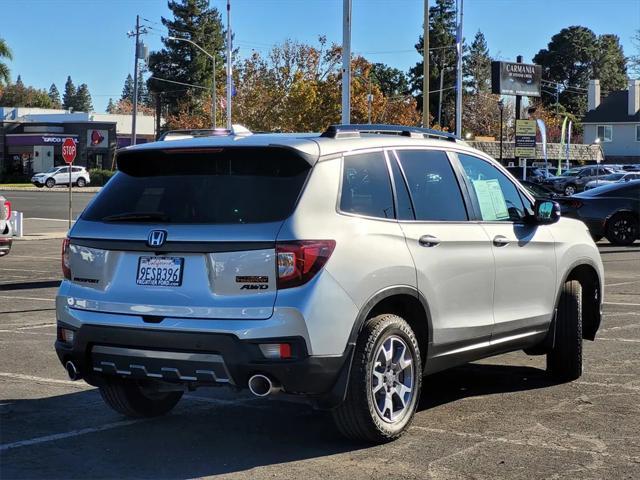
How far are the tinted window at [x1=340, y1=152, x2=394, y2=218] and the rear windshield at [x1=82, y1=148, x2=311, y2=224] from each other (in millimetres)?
332

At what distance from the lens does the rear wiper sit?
17.5 feet

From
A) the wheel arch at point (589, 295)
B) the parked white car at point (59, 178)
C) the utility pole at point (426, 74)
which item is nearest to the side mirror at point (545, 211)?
the wheel arch at point (589, 295)

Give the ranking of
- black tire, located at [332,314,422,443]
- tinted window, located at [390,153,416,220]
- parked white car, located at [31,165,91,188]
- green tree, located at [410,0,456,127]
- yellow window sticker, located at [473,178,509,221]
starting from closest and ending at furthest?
1. black tire, located at [332,314,422,443]
2. tinted window, located at [390,153,416,220]
3. yellow window sticker, located at [473,178,509,221]
4. parked white car, located at [31,165,91,188]
5. green tree, located at [410,0,456,127]

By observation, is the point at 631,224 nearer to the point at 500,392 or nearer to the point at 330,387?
the point at 500,392

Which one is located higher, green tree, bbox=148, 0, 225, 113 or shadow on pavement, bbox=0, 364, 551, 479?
green tree, bbox=148, 0, 225, 113

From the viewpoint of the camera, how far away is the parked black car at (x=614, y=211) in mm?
21234

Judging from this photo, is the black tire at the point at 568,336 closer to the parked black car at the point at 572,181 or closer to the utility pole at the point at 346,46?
the utility pole at the point at 346,46

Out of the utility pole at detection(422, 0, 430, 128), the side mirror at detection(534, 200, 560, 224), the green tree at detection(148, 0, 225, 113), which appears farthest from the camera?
the green tree at detection(148, 0, 225, 113)

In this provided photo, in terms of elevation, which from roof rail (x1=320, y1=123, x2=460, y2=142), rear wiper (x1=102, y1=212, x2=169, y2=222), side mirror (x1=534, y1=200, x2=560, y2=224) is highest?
roof rail (x1=320, y1=123, x2=460, y2=142)

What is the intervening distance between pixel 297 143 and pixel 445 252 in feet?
4.36

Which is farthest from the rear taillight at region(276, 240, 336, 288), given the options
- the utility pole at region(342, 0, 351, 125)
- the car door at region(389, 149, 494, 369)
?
the utility pole at region(342, 0, 351, 125)

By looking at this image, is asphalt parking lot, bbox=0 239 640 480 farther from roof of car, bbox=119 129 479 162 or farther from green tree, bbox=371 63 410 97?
green tree, bbox=371 63 410 97

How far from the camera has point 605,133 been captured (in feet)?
286

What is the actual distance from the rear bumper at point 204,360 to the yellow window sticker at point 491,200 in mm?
1975
